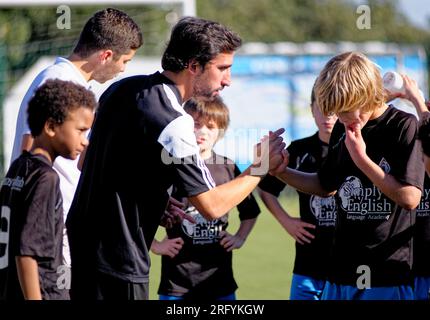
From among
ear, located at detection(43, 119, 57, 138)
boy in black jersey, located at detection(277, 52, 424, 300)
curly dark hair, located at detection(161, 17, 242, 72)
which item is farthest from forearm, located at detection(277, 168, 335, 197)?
ear, located at detection(43, 119, 57, 138)

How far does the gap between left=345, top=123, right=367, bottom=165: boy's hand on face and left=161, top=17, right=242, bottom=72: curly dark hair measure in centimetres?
84

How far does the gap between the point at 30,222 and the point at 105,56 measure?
191 cm

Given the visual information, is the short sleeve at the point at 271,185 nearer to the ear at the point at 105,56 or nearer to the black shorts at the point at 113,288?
the ear at the point at 105,56

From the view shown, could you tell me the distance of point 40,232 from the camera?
4574 mm

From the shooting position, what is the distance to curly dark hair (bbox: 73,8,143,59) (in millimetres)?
6129

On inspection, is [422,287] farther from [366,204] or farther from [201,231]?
[201,231]

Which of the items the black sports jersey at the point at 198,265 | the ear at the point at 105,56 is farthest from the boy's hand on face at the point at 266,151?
the black sports jersey at the point at 198,265

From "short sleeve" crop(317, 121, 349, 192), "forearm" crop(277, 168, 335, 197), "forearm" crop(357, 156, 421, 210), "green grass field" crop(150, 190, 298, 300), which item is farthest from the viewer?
"green grass field" crop(150, 190, 298, 300)

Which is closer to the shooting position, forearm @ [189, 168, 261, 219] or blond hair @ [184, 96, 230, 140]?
forearm @ [189, 168, 261, 219]

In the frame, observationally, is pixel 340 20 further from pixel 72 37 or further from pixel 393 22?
pixel 72 37

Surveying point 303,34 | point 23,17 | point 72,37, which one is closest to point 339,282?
point 72,37

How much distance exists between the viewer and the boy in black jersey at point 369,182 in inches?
200

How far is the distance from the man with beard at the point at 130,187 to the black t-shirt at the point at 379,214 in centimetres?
80

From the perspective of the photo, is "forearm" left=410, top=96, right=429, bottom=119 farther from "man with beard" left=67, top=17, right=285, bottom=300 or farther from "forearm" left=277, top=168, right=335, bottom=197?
"man with beard" left=67, top=17, right=285, bottom=300
